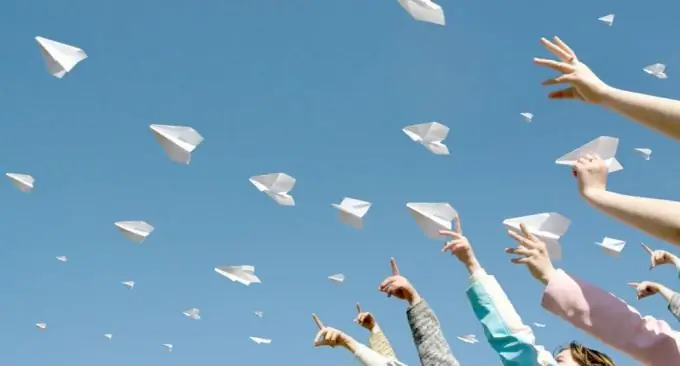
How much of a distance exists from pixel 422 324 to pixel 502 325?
65.0 inches

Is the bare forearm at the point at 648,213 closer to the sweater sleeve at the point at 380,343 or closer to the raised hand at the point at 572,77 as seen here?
the raised hand at the point at 572,77

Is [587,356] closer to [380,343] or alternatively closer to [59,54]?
[380,343]

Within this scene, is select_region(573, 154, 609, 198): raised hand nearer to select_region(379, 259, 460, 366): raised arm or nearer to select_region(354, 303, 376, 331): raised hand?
select_region(379, 259, 460, 366): raised arm

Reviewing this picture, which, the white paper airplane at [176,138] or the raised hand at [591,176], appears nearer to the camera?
→ the raised hand at [591,176]

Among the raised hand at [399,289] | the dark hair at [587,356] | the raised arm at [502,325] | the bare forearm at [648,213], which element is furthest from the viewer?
the raised hand at [399,289]

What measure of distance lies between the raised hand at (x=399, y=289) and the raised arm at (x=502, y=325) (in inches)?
59.3

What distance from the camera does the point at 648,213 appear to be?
2545mm

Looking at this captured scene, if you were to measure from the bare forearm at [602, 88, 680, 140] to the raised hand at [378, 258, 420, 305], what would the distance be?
2917 millimetres

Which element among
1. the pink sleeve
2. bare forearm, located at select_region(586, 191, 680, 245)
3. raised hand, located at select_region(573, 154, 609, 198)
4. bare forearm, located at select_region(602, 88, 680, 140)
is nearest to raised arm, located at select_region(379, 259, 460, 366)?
the pink sleeve

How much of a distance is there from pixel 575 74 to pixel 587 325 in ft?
3.21

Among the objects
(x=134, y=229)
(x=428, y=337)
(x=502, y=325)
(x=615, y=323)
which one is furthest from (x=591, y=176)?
(x=134, y=229)

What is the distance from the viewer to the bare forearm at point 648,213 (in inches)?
97.9

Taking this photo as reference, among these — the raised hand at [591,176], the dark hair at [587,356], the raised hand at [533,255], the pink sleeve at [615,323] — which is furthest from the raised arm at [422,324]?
the raised hand at [591,176]

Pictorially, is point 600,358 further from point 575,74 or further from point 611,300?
point 575,74
